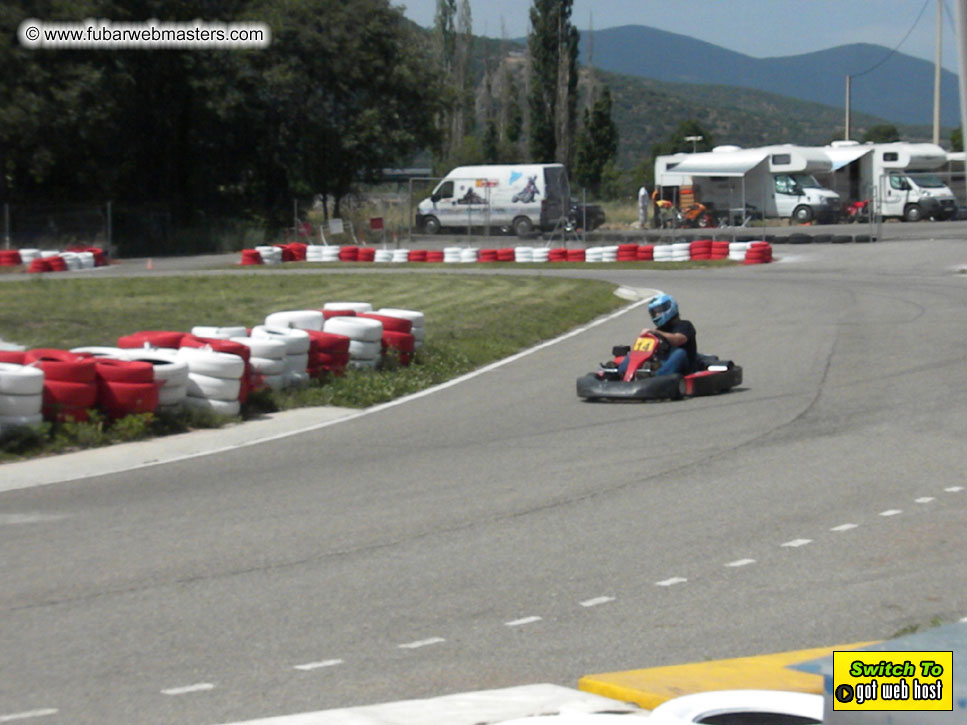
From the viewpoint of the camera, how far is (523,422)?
38.5ft

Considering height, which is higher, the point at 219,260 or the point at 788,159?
the point at 788,159

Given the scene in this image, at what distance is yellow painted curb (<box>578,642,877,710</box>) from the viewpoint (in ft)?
15.3

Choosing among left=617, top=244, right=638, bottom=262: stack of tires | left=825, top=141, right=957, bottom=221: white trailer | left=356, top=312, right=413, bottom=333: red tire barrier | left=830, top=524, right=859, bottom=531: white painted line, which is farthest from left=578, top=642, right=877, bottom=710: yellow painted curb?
left=825, top=141, right=957, bottom=221: white trailer

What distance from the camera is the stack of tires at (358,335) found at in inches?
581

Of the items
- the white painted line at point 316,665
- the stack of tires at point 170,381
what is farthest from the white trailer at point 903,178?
the white painted line at point 316,665

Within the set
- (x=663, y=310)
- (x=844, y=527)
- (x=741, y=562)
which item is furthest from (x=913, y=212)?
(x=741, y=562)

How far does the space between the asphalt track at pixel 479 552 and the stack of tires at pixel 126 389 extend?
1.28 meters

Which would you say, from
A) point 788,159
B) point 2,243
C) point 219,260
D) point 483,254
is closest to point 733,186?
point 788,159

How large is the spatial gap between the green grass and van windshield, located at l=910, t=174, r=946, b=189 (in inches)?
873

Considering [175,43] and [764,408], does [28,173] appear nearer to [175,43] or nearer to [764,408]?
[175,43]

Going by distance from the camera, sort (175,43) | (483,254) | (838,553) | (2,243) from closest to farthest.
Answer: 1. (838,553)
2. (483,254)
3. (2,243)
4. (175,43)

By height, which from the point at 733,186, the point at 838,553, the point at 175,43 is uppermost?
the point at 175,43

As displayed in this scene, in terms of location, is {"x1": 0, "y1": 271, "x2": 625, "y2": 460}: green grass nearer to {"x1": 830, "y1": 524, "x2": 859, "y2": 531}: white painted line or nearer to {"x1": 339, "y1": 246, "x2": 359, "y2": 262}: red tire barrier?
{"x1": 830, "y1": 524, "x2": 859, "y2": 531}: white painted line

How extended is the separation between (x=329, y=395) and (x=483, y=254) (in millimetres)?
22737
